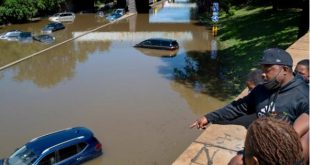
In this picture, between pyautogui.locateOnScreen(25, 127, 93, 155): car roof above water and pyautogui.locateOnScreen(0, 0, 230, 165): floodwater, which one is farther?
pyautogui.locateOnScreen(0, 0, 230, 165): floodwater

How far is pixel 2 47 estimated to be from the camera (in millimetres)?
36281

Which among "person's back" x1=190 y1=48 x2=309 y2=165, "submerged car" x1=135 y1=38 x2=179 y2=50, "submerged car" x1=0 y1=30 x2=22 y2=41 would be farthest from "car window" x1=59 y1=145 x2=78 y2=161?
"submerged car" x1=0 y1=30 x2=22 y2=41

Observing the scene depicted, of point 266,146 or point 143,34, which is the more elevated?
point 266,146

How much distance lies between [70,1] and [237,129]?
190 feet

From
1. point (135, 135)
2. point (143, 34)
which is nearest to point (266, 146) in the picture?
point (135, 135)

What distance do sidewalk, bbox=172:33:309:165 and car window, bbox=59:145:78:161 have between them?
785 cm

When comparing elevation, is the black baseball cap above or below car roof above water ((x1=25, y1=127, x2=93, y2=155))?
above

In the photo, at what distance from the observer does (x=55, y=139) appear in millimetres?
14047

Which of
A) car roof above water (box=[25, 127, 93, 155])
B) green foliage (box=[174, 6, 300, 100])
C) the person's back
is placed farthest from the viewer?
green foliage (box=[174, 6, 300, 100])

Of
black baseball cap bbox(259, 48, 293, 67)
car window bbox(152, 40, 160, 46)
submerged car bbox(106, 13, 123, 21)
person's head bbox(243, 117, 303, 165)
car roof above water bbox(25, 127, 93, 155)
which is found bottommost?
submerged car bbox(106, 13, 123, 21)

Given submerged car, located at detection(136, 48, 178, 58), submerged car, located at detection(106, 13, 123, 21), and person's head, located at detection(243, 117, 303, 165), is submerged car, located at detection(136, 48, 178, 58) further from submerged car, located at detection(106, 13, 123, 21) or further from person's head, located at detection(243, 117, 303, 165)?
person's head, located at detection(243, 117, 303, 165)

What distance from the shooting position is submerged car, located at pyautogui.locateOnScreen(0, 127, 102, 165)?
527 inches

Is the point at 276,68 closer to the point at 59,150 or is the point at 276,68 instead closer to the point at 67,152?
the point at 59,150

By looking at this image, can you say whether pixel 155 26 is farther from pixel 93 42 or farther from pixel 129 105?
pixel 129 105
